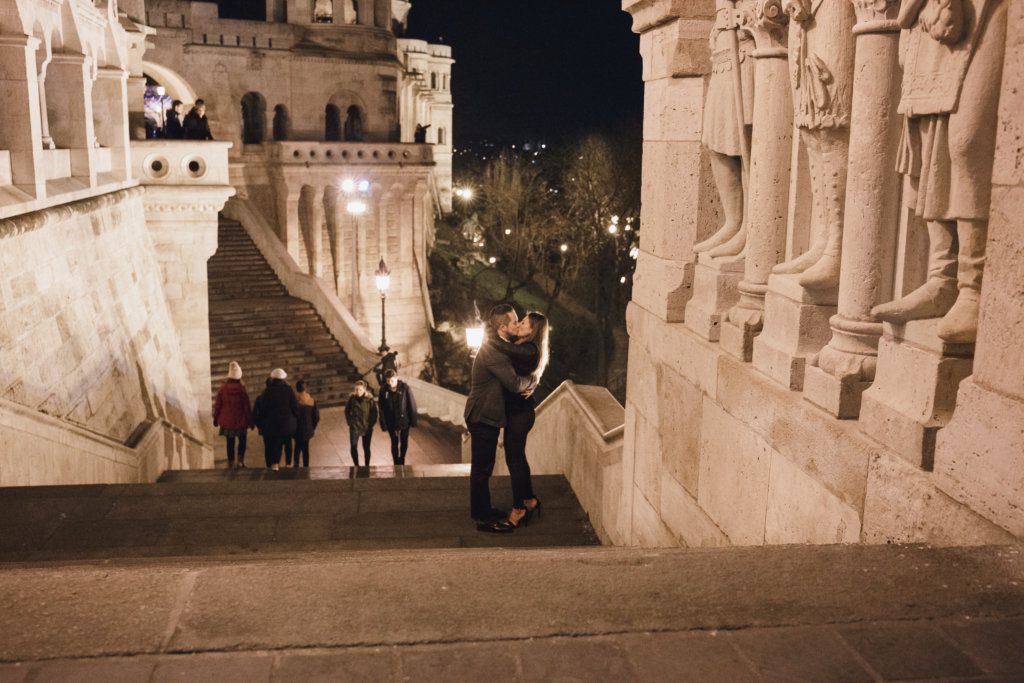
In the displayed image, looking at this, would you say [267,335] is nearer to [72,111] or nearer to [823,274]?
[72,111]

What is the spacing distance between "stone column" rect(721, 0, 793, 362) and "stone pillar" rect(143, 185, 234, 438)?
1147 cm

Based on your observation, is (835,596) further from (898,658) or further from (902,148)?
(902,148)

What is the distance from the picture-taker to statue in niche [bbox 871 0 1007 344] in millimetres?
2672

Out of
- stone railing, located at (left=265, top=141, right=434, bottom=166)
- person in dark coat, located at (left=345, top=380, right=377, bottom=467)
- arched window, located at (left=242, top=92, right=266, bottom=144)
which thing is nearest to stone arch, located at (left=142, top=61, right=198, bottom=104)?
arched window, located at (left=242, top=92, right=266, bottom=144)

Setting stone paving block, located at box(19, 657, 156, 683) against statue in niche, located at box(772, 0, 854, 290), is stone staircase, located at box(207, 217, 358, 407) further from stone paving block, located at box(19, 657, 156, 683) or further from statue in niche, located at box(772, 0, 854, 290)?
stone paving block, located at box(19, 657, 156, 683)

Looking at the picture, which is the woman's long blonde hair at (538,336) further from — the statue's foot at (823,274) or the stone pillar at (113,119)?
the stone pillar at (113,119)

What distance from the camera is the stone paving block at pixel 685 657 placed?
1962 millimetres

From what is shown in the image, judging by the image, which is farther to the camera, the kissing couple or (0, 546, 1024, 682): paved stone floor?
the kissing couple

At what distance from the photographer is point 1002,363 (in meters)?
2.62

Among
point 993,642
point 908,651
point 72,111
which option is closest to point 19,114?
point 72,111

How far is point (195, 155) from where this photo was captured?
45.9ft

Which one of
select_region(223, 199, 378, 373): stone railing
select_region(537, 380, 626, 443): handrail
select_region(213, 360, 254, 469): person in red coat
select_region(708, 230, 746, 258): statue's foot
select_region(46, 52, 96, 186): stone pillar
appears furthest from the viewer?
select_region(223, 199, 378, 373): stone railing

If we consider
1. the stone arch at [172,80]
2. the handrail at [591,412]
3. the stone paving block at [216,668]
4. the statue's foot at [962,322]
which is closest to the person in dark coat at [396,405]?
the handrail at [591,412]

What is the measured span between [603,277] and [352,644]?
28816 millimetres
